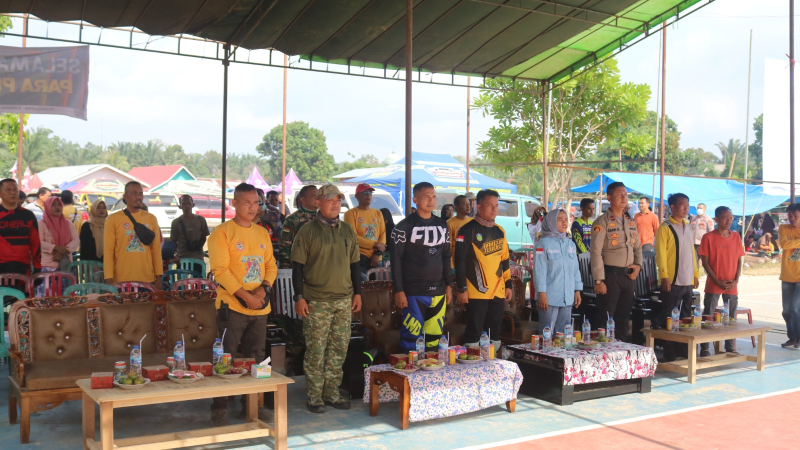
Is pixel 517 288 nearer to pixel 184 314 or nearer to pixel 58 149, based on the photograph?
pixel 184 314

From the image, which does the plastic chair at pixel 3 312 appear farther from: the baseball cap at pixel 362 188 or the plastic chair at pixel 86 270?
the baseball cap at pixel 362 188

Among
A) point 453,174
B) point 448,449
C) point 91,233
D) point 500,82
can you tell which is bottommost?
point 448,449

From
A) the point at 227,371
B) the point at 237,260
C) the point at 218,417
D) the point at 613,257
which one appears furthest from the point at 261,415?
the point at 613,257

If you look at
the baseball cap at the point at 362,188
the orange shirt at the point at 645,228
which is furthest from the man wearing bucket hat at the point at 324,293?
the orange shirt at the point at 645,228

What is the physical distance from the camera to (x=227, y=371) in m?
5.02

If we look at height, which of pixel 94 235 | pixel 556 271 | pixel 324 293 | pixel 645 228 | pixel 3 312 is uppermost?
pixel 645 228

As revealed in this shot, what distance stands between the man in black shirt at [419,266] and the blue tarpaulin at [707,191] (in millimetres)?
18823

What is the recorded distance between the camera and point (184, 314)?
20.9 feet

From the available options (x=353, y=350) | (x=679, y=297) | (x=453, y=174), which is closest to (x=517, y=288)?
(x=679, y=297)

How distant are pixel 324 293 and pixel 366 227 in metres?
3.03

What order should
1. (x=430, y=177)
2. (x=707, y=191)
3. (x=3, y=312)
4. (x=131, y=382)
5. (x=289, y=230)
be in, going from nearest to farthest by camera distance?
(x=131, y=382) < (x=3, y=312) < (x=289, y=230) < (x=430, y=177) < (x=707, y=191)

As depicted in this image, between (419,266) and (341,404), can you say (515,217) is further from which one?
(341,404)

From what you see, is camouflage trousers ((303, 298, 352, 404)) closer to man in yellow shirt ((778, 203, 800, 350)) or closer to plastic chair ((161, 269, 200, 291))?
plastic chair ((161, 269, 200, 291))

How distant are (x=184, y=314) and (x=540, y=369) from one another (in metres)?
3.32
